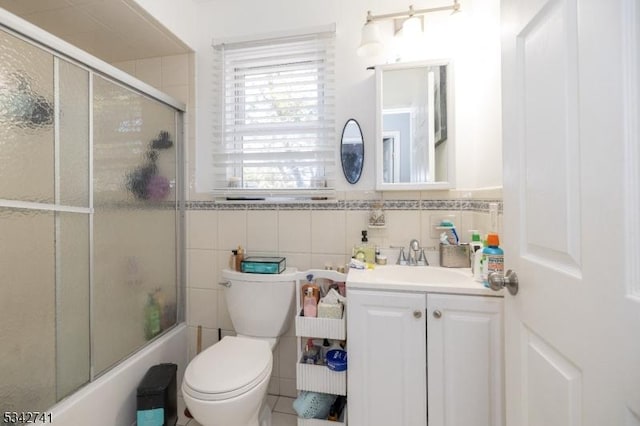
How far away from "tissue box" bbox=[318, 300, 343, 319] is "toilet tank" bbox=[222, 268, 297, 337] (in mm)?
232

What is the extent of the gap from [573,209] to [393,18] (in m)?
1.38

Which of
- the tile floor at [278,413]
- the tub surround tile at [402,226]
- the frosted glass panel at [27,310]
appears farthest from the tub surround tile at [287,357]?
the frosted glass panel at [27,310]

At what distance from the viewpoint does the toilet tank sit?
1.41m

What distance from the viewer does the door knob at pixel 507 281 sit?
717 mm

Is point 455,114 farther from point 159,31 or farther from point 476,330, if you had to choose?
point 159,31

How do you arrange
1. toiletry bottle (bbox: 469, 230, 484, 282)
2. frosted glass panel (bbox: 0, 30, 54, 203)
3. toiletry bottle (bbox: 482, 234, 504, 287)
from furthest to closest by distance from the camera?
1. toiletry bottle (bbox: 469, 230, 484, 282)
2. toiletry bottle (bbox: 482, 234, 504, 287)
3. frosted glass panel (bbox: 0, 30, 54, 203)

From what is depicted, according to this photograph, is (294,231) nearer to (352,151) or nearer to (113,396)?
(352,151)

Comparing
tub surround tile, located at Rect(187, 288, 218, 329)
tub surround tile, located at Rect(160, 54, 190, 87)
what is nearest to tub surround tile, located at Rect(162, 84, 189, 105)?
tub surround tile, located at Rect(160, 54, 190, 87)

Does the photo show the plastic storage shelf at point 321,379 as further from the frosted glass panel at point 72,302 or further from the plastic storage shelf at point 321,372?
the frosted glass panel at point 72,302

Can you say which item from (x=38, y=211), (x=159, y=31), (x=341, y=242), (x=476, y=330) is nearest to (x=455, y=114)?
(x=341, y=242)

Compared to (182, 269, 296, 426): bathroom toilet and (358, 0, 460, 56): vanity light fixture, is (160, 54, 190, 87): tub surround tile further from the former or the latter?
(182, 269, 296, 426): bathroom toilet

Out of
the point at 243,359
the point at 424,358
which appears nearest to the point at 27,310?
the point at 243,359

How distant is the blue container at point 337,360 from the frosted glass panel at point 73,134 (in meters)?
1.26

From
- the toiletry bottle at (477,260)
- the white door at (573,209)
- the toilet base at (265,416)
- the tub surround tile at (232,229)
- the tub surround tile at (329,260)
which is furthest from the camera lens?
the tub surround tile at (232,229)
